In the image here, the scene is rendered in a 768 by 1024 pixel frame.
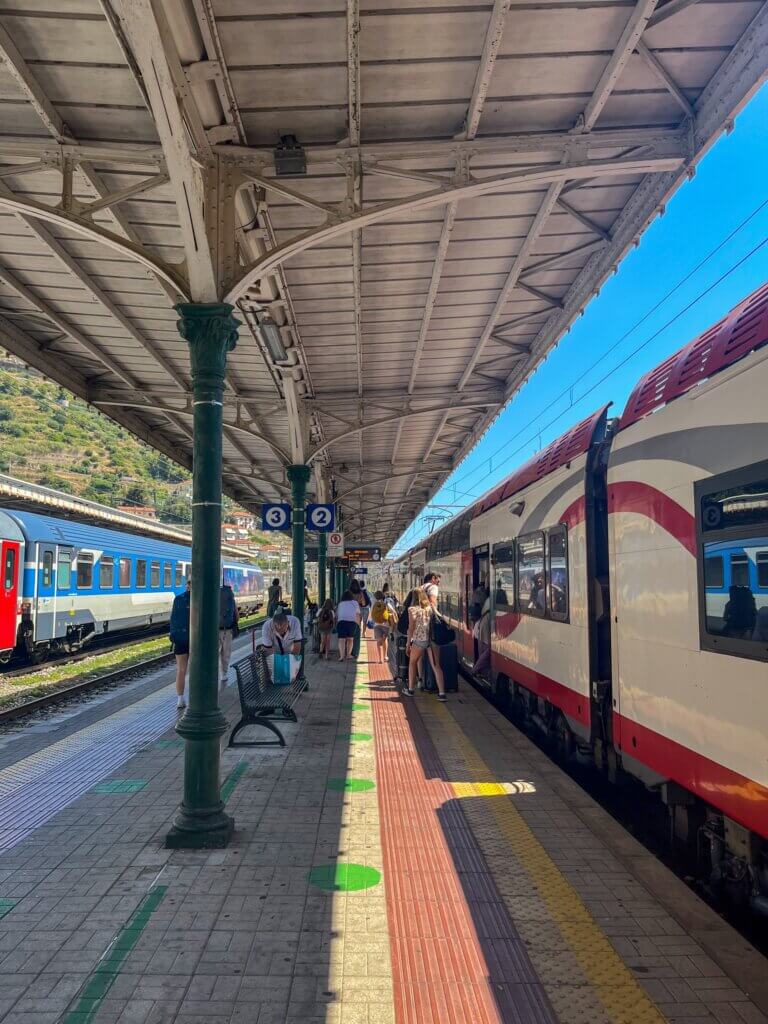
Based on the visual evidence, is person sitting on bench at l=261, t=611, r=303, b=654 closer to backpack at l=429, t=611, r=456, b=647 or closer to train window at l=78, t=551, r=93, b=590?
backpack at l=429, t=611, r=456, b=647

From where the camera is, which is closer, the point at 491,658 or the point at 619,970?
the point at 619,970

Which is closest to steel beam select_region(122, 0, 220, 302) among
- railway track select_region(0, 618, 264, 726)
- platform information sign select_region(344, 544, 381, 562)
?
railway track select_region(0, 618, 264, 726)

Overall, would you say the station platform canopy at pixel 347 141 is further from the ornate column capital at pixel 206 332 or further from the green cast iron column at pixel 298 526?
the green cast iron column at pixel 298 526

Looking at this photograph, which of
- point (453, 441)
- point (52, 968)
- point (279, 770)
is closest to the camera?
point (52, 968)

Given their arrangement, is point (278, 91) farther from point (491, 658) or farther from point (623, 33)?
point (491, 658)

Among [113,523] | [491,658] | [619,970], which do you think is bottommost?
[619,970]

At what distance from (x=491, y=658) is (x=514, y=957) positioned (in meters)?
6.95

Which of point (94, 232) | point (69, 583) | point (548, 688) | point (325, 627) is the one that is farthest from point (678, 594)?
point (69, 583)

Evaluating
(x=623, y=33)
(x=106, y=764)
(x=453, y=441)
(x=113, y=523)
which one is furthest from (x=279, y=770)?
(x=113, y=523)

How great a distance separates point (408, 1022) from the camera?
2.87 meters

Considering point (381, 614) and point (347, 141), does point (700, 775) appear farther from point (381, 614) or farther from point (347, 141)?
point (381, 614)

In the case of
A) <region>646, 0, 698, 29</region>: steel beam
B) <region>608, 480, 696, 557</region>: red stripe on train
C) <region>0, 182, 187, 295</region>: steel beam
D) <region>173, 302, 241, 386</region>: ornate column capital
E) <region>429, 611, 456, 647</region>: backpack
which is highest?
<region>646, 0, 698, 29</region>: steel beam

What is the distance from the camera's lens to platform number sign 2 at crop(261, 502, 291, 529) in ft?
43.3

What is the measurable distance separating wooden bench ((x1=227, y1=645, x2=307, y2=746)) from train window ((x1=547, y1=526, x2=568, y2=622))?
116 inches
